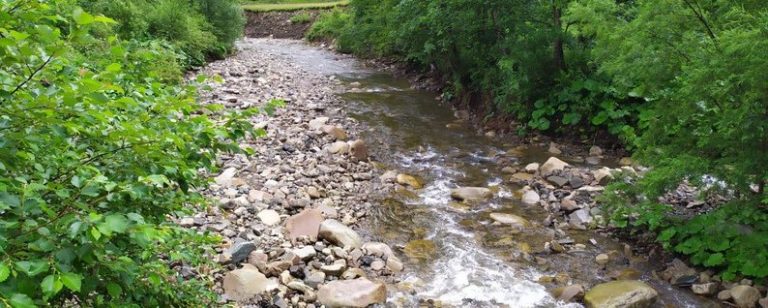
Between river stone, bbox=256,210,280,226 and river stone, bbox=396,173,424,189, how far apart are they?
2527 mm

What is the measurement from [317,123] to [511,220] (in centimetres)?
528

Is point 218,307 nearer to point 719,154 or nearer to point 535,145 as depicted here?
point 719,154

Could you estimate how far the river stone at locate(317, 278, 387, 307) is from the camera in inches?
204

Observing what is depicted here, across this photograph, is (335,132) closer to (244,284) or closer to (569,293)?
(244,284)

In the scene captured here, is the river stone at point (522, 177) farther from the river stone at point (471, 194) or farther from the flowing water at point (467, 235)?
the river stone at point (471, 194)

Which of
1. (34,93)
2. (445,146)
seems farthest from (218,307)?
(445,146)

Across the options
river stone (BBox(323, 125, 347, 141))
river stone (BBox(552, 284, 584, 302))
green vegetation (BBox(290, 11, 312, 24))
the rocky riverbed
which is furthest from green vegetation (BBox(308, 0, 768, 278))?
green vegetation (BBox(290, 11, 312, 24))

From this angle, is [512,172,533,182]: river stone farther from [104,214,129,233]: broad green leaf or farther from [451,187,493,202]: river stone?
[104,214,129,233]: broad green leaf

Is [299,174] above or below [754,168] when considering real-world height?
below

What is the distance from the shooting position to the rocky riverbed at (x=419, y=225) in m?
5.53

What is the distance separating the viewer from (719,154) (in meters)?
5.85

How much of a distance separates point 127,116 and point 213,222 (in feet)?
12.2

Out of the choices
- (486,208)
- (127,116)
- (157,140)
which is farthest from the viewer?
(486,208)

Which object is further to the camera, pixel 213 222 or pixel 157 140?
pixel 213 222
